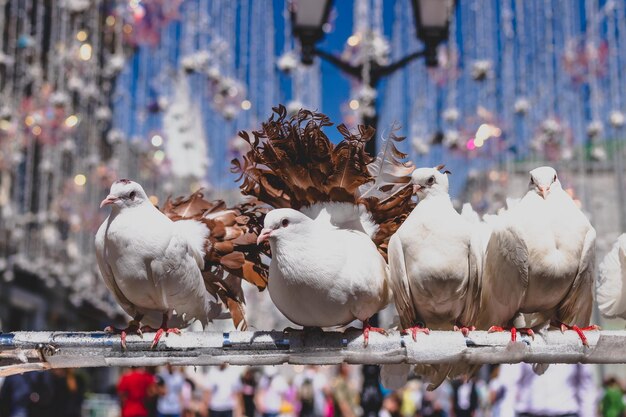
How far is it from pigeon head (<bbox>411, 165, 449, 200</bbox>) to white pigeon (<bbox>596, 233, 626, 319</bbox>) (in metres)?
0.94

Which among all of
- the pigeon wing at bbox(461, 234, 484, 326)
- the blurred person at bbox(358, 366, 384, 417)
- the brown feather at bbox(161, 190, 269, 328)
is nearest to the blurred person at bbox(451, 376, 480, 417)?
the blurred person at bbox(358, 366, 384, 417)

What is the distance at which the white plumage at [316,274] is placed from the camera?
295cm

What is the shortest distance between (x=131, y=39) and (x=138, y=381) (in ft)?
22.6

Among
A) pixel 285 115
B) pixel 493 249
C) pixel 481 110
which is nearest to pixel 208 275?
pixel 285 115

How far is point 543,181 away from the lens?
10.6 feet

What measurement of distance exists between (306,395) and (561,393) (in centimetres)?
686

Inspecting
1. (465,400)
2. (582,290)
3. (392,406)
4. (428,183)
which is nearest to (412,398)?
(392,406)

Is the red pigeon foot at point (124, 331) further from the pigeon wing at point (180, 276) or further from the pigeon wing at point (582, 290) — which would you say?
the pigeon wing at point (582, 290)

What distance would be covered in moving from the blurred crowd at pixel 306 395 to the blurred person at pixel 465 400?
0.04ft

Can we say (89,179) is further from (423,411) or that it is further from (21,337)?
(21,337)

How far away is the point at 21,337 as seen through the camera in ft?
9.73

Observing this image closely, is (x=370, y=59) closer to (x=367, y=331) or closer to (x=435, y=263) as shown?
(x=435, y=263)

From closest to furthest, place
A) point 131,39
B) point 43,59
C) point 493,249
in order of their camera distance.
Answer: point 493,249 < point 131,39 < point 43,59

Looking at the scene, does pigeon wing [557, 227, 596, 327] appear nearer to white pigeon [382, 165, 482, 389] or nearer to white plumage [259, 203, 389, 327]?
white pigeon [382, 165, 482, 389]
